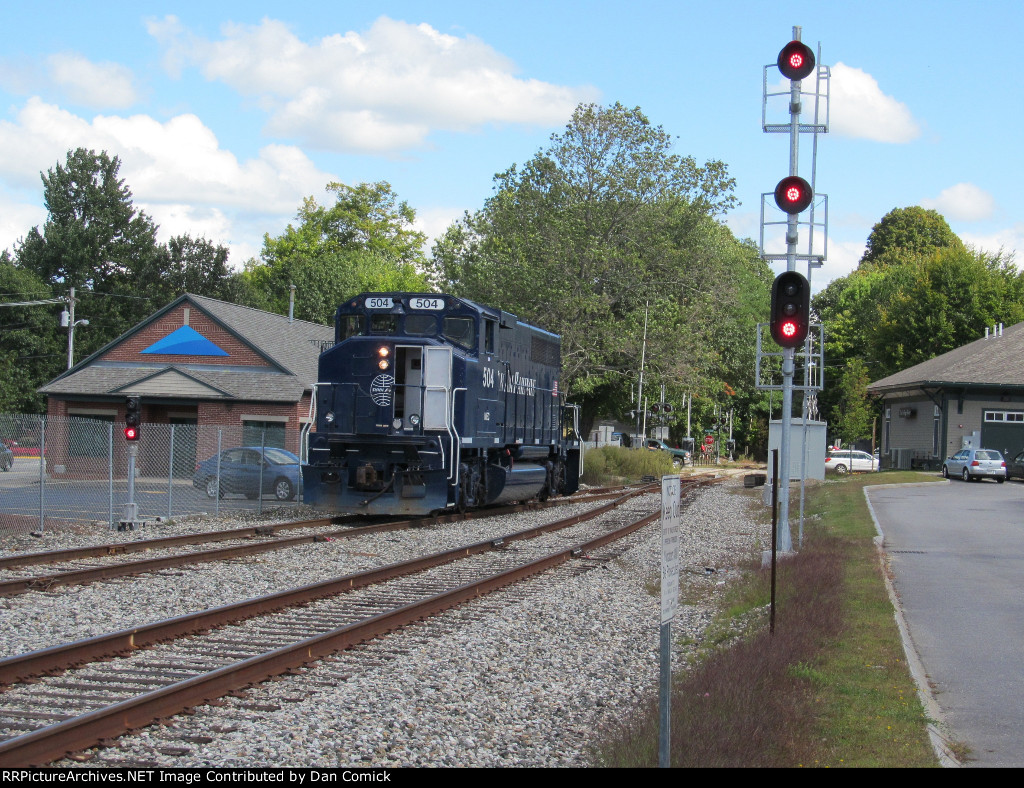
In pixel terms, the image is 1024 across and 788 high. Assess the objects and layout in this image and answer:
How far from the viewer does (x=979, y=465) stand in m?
39.4

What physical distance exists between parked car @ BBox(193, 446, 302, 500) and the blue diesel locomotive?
4192mm

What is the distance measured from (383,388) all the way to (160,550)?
526 centimetres

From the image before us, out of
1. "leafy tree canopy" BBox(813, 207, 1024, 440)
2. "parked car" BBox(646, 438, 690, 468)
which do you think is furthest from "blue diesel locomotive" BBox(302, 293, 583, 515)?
"leafy tree canopy" BBox(813, 207, 1024, 440)

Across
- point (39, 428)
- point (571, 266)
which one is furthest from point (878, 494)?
point (39, 428)

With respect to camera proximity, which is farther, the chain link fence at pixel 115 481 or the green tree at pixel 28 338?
the green tree at pixel 28 338

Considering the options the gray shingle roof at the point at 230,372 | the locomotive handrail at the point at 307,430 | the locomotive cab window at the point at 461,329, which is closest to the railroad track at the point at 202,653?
the locomotive handrail at the point at 307,430

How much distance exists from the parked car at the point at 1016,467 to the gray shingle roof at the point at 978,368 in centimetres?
371

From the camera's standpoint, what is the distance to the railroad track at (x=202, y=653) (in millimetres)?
6219

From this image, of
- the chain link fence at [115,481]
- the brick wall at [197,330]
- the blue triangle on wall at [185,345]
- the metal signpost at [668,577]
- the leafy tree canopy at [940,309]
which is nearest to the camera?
the metal signpost at [668,577]

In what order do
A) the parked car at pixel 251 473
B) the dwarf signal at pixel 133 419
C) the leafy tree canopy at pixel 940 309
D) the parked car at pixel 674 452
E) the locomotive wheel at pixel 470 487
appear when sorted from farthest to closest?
1. the leafy tree canopy at pixel 940 309
2. the parked car at pixel 674 452
3. the parked car at pixel 251 473
4. the locomotive wheel at pixel 470 487
5. the dwarf signal at pixel 133 419

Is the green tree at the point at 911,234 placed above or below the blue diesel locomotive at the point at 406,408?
above

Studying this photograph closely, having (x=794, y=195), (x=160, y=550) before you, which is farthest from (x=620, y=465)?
(x=794, y=195)

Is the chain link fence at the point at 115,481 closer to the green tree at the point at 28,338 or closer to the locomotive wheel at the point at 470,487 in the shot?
the locomotive wheel at the point at 470,487

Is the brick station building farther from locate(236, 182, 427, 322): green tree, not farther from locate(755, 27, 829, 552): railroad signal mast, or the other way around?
locate(236, 182, 427, 322): green tree
